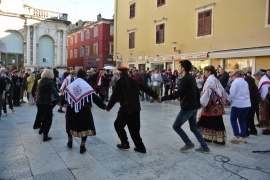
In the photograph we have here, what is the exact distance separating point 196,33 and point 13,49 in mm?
17278

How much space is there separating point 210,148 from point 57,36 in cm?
2434

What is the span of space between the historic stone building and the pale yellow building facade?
6.72 meters

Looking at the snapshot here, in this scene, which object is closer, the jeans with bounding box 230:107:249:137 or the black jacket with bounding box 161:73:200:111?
the black jacket with bounding box 161:73:200:111

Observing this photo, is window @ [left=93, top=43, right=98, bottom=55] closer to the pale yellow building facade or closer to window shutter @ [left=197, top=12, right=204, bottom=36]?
the pale yellow building facade

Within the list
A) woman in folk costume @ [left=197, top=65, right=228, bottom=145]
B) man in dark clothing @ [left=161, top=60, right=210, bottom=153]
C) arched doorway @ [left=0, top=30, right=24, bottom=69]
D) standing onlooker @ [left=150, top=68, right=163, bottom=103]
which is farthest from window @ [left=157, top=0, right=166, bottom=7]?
man in dark clothing @ [left=161, top=60, right=210, bottom=153]

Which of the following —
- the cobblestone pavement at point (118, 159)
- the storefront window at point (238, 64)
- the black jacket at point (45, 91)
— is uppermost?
the storefront window at point (238, 64)

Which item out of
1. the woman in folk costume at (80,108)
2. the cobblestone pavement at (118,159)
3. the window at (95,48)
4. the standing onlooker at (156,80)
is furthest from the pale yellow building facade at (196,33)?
the window at (95,48)

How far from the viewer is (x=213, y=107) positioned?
18.0 ft

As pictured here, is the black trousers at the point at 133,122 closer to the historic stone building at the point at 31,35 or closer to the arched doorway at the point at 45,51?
the historic stone building at the point at 31,35

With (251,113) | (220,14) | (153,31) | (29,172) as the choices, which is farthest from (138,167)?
(153,31)

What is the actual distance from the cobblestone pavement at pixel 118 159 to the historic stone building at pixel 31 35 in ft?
65.1

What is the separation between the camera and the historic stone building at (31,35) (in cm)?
2314

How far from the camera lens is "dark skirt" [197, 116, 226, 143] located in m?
5.53

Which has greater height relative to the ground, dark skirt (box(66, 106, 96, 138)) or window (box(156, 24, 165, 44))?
window (box(156, 24, 165, 44))
